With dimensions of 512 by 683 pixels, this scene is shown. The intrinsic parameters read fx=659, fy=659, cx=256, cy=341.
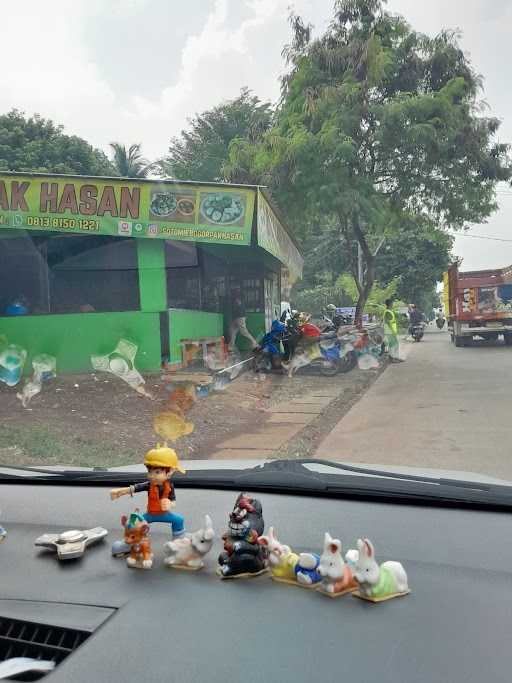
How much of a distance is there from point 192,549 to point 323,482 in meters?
0.83

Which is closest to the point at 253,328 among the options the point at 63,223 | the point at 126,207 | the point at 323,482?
the point at 126,207

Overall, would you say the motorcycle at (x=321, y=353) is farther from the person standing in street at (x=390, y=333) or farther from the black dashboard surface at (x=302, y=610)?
the black dashboard surface at (x=302, y=610)

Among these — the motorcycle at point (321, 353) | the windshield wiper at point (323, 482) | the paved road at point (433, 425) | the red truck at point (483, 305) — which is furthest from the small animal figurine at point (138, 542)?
the red truck at point (483, 305)

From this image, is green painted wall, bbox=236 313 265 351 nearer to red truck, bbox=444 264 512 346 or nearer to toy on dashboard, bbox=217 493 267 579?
red truck, bbox=444 264 512 346

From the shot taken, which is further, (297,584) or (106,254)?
(106,254)

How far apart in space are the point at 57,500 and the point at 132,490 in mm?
874

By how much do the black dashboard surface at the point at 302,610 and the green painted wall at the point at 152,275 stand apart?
26.4ft

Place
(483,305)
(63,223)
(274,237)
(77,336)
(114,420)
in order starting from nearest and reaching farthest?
(114,420)
(63,223)
(77,336)
(274,237)
(483,305)

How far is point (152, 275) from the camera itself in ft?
35.0

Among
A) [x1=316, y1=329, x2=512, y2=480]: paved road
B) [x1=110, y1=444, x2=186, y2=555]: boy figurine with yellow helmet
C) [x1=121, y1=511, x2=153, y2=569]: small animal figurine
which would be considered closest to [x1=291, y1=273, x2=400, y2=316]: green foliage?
[x1=316, y1=329, x2=512, y2=480]: paved road

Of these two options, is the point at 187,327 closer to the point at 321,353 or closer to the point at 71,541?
the point at 321,353

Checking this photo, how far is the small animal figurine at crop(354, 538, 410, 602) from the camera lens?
1.83 metres

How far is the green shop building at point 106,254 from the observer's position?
9.16 meters

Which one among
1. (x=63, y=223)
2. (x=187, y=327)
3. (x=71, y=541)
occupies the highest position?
(x=63, y=223)
